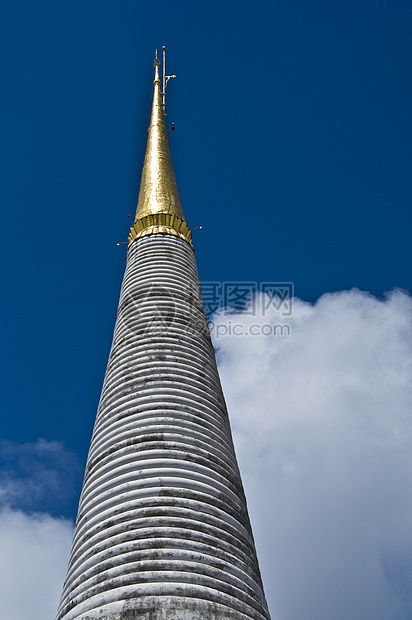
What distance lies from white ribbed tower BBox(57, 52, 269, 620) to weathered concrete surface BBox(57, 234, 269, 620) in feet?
0.04

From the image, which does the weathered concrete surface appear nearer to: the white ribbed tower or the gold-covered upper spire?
the white ribbed tower

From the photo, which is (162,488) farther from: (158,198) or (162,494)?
(158,198)

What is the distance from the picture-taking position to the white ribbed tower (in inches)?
225

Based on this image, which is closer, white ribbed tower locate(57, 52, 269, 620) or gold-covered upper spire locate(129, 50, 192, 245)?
white ribbed tower locate(57, 52, 269, 620)

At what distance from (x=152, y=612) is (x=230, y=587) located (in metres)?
0.89

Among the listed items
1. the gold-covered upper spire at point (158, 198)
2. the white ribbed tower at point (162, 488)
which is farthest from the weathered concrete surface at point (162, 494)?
the gold-covered upper spire at point (158, 198)

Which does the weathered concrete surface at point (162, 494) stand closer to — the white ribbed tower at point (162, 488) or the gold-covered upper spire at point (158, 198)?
the white ribbed tower at point (162, 488)

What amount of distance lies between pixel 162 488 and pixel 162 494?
8cm

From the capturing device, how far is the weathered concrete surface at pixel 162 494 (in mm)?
5695

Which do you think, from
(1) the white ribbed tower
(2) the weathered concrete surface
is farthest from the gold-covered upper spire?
(2) the weathered concrete surface

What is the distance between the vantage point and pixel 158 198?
1234 centimetres

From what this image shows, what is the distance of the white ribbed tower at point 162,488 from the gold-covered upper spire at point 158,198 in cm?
154

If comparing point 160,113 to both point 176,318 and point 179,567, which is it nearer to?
point 176,318

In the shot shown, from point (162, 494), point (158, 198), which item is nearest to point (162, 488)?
point (162, 494)
